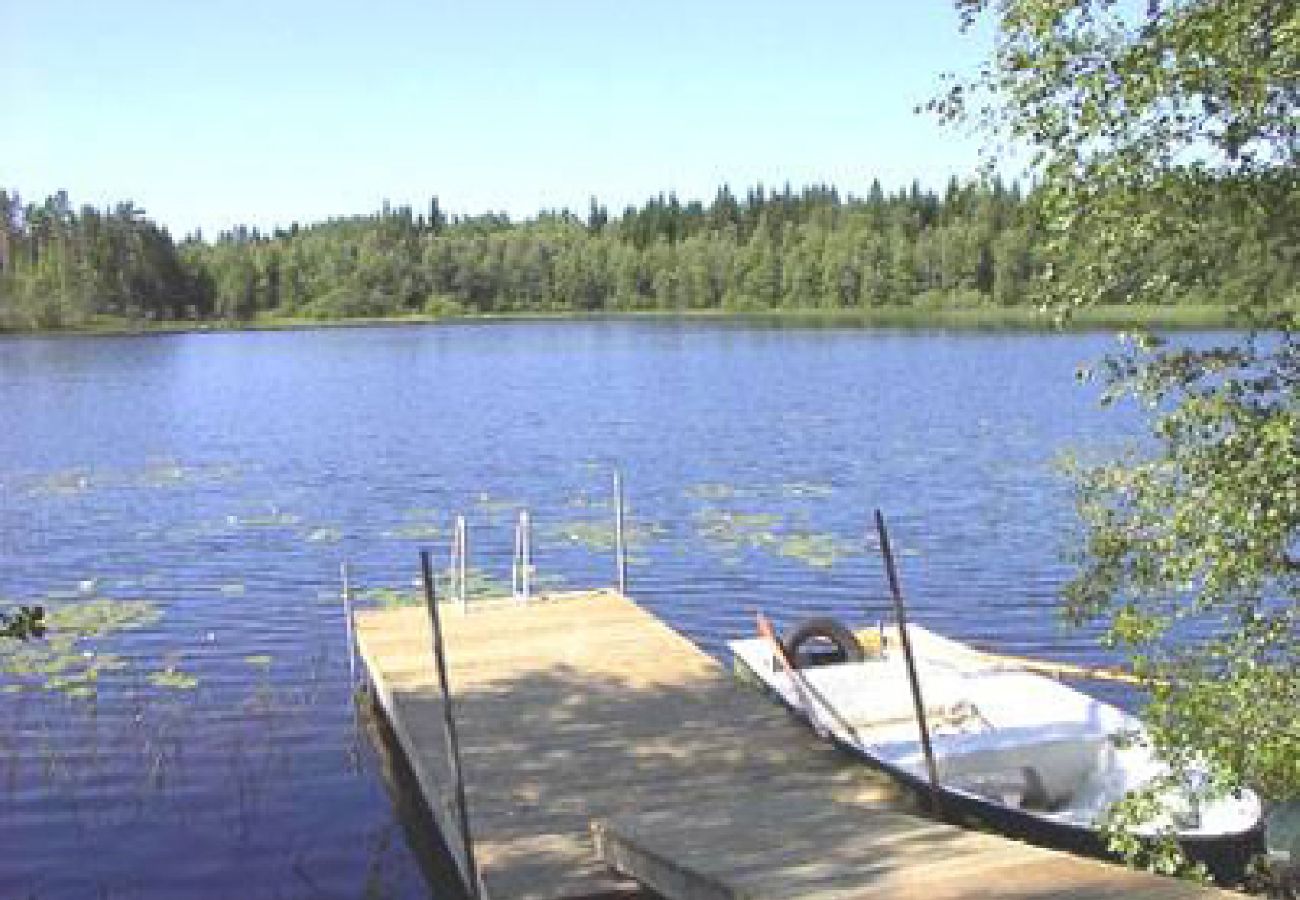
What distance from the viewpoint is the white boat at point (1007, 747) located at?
9492 mm

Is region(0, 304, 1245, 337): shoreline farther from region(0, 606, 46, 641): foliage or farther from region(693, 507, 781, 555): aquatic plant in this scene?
region(0, 606, 46, 641): foliage

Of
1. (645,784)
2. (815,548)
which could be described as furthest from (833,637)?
(815,548)

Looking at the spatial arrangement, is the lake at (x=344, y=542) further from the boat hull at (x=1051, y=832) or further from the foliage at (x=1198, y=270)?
the foliage at (x=1198, y=270)

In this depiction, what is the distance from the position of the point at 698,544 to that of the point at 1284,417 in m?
19.9

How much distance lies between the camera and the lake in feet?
43.7

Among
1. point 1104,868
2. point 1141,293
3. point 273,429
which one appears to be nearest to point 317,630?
point 1104,868

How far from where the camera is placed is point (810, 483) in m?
32.6

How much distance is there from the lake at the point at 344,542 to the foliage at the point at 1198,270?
5.43 m

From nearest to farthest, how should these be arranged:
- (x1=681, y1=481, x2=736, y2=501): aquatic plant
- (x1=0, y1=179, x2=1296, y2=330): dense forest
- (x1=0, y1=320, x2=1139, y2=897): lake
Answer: (x1=0, y1=320, x2=1139, y2=897): lake
(x1=681, y1=481, x2=736, y2=501): aquatic plant
(x1=0, y1=179, x2=1296, y2=330): dense forest

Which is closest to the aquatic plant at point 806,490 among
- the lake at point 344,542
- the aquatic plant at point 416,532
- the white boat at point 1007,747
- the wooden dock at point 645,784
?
the lake at point 344,542

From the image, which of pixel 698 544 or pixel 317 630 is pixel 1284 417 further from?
pixel 698 544

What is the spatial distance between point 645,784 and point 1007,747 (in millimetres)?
2928

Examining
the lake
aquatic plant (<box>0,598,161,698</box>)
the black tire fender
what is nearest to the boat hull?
the lake

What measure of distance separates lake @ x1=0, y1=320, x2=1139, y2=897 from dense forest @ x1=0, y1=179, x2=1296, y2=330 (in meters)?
71.0
